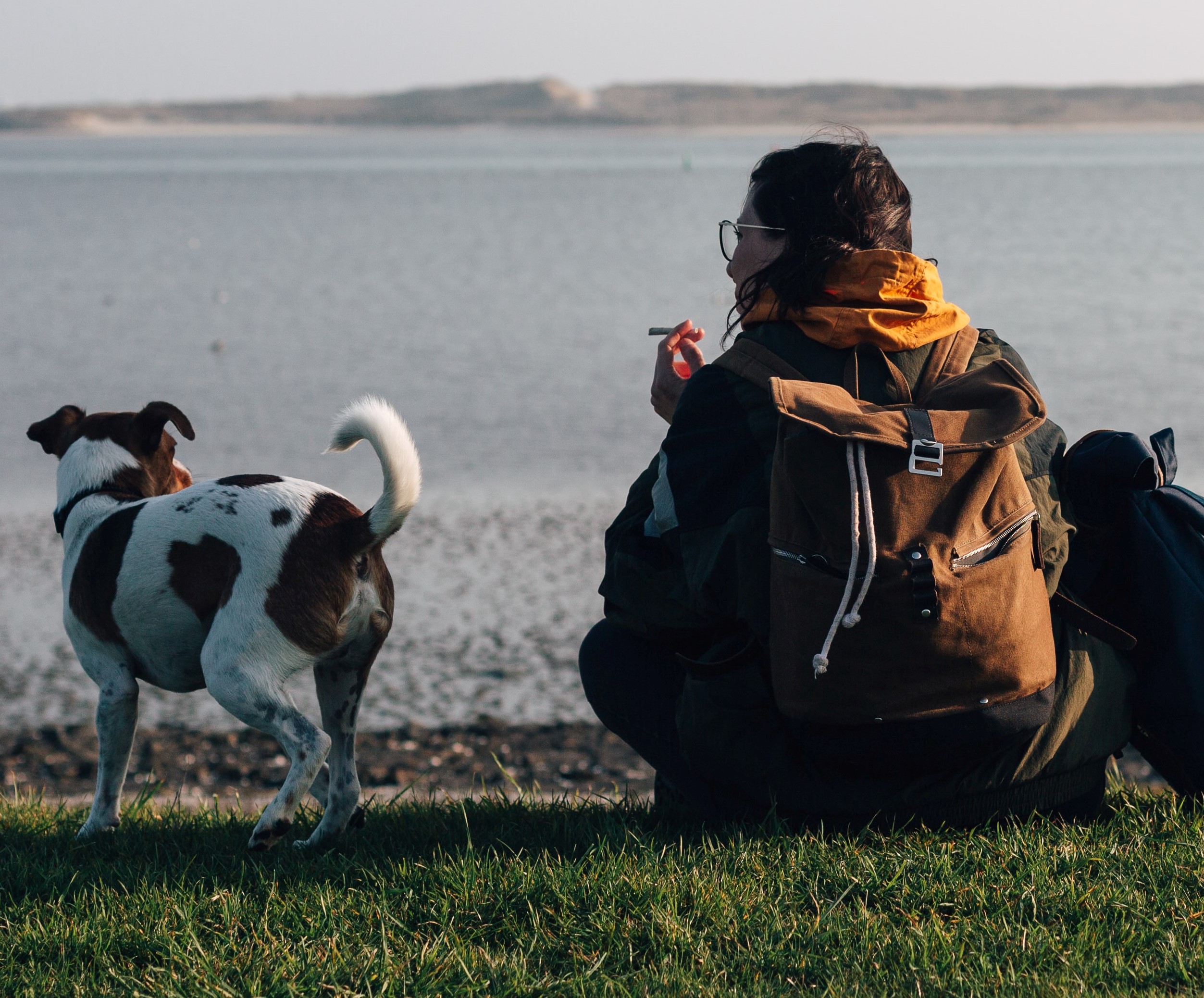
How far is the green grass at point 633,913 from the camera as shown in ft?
8.45

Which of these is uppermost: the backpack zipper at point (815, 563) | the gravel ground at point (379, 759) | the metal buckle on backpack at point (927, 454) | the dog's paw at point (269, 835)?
the metal buckle on backpack at point (927, 454)

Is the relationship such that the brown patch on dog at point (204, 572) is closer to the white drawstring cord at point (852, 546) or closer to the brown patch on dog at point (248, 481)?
the brown patch on dog at point (248, 481)

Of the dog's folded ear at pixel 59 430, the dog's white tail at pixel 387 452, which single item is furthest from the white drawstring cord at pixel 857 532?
the dog's folded ear at pixel 59 430

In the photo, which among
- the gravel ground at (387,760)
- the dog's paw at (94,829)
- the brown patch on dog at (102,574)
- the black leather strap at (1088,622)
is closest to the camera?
the black leather strap at (1088,622)

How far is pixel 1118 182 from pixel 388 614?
182ft

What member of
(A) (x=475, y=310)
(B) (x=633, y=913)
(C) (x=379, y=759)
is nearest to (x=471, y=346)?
(A) (x=475, y=310)

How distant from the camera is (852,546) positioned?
2.62 m

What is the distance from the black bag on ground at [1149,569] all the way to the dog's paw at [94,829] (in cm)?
264

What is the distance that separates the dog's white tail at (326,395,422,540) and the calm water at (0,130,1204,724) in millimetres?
3546

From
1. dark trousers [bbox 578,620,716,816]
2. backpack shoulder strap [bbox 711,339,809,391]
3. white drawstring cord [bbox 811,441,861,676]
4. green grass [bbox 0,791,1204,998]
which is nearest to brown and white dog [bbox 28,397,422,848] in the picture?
green grass [bbox 0,791,1204,998]


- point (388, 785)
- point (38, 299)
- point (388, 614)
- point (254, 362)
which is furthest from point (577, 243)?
point (388, 614)

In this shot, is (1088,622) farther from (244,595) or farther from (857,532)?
(244,595)

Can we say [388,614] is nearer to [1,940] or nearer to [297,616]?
[297,616]

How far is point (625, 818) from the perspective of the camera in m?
3.48
